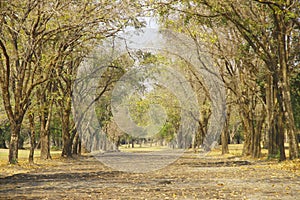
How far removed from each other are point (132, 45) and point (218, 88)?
14004 millimetres

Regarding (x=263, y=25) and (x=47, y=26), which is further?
(x=47, y=26)

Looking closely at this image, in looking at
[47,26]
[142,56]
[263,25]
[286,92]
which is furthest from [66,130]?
[263,25]

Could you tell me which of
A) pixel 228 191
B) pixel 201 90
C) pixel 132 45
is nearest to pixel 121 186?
pixel 228 191

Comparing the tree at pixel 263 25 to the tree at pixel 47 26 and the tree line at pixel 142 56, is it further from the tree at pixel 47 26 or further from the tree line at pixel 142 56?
the tree at pixel 47 26

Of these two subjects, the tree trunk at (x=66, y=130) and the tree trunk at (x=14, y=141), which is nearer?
the tree trunk at (x=14, y=141)

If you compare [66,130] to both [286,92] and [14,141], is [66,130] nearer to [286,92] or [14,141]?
[14,141]

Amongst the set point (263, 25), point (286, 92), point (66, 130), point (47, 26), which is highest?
point (47, 26)

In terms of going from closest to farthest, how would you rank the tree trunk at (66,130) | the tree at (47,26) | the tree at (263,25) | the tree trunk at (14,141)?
the tree at (47,26) → the tree at (263,25) → the tree trunk at (14,141) → the tree trunk at (66,130)

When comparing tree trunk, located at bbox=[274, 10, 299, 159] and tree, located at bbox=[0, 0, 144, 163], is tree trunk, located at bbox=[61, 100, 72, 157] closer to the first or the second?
tree, located at bbox=[0, 0, 144, 163]

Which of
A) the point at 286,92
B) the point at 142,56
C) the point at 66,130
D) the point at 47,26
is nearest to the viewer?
the point at 286,92

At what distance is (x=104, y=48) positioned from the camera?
95.5ft

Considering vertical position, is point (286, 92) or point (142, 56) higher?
point (142, 56)

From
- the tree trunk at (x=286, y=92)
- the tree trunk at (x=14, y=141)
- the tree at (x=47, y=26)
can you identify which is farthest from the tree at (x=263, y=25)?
the tree trunk at (x=14, y=141)

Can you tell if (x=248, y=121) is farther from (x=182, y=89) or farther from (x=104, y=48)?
(x=182, y=89)
